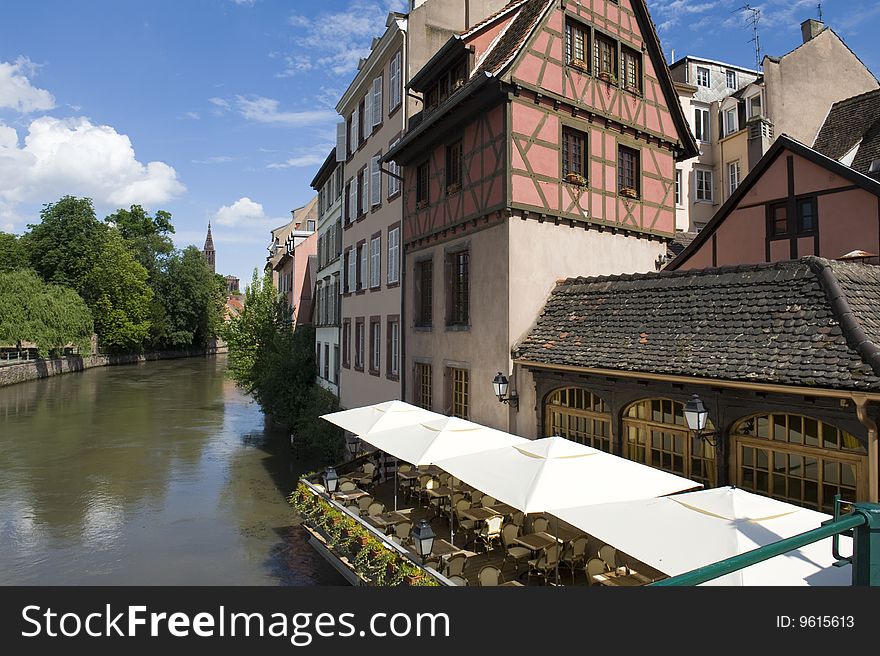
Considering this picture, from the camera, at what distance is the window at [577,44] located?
14.4m

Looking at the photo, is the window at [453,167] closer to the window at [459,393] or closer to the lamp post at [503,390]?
the window at [459,393]

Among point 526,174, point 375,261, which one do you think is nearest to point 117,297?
point 375,261

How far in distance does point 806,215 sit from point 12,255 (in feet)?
239

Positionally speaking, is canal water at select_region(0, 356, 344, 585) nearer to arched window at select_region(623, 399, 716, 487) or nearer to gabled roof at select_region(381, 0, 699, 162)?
arched window at select_region(623, 399, 716, 487)

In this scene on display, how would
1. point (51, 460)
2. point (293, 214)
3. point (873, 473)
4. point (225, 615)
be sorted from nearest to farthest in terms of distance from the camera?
point (225, 615) → point (873, 473) → point (51, 460) → point (293, 214)

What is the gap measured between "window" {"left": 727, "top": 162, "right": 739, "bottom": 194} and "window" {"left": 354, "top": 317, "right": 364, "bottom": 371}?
16.8 m

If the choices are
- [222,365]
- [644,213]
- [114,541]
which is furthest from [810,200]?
[222,365]

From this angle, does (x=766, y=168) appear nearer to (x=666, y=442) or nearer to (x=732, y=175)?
(x=666, y=442)

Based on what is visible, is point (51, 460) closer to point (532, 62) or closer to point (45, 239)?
point (532, 62)

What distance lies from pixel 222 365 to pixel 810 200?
6911cm

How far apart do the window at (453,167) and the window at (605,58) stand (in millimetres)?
3769

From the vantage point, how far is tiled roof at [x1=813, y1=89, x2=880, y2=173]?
18312 millimetres

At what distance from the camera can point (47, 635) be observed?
300 centimetres

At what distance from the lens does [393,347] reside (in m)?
19.5
